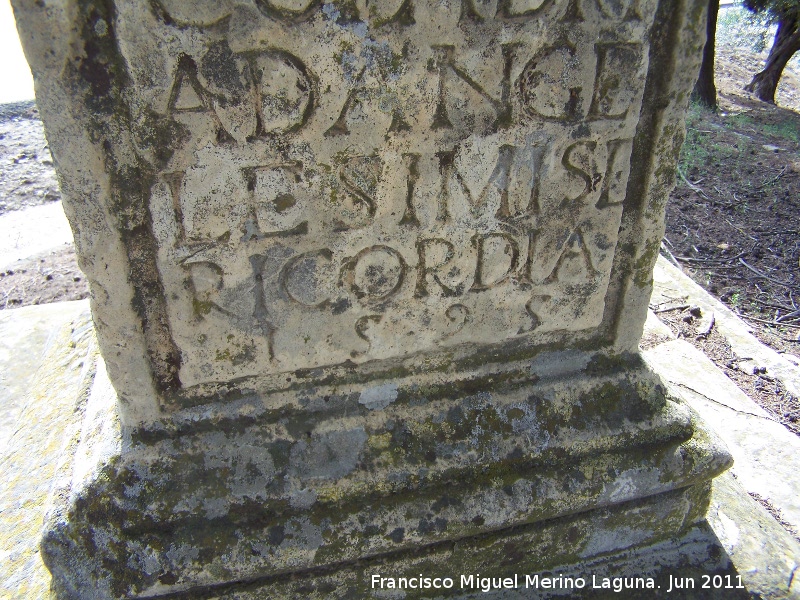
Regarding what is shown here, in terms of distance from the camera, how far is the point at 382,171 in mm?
1273

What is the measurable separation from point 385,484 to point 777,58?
384 inches

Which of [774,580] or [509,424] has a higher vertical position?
[509,424]

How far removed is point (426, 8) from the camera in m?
1.14

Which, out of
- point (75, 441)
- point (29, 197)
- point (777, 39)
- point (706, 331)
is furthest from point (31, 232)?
point (777, 39)

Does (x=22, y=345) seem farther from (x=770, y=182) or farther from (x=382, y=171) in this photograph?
(x=770, y=182)

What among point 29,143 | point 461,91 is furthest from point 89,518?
point 29,143

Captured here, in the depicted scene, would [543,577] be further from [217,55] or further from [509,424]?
[217,55]

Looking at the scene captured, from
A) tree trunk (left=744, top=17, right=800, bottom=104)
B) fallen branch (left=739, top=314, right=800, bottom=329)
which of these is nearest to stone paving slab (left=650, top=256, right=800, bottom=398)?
fallen branch (left=739, top=314, right=800, bottom=329)

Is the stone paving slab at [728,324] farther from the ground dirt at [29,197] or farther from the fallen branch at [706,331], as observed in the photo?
the ground dirt at [29,197]

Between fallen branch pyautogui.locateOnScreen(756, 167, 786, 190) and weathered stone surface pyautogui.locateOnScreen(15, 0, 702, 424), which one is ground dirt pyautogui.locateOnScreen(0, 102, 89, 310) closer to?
weathered stone surface pyautogui.locateOnScreen(15, 0, 702, 424)

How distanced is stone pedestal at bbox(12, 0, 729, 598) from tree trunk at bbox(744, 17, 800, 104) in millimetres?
8596

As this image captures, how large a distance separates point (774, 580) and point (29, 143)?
206 inches

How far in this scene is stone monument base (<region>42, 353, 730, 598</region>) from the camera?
4.47 feet

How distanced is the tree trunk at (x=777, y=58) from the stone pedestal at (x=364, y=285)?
8.60 meters
